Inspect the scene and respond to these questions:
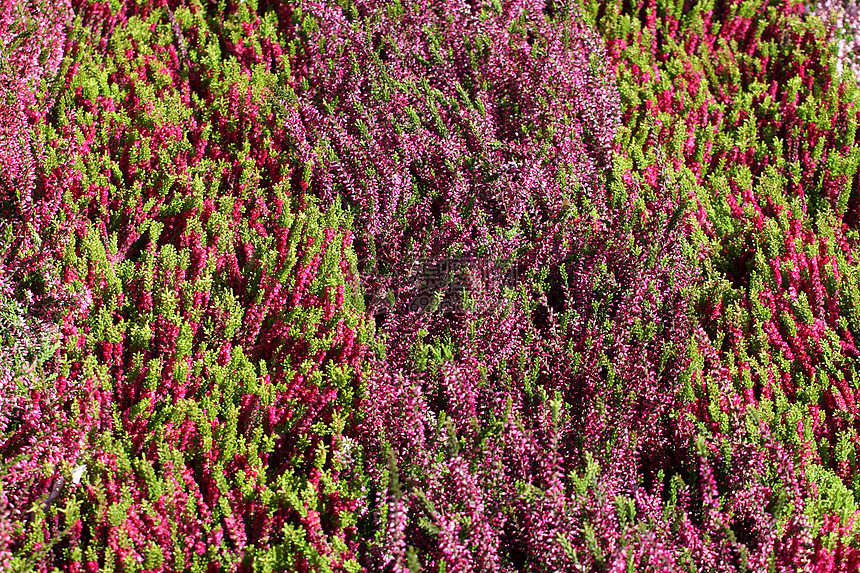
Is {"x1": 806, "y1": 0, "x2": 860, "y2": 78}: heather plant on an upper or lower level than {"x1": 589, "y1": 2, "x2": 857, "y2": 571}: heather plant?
upper

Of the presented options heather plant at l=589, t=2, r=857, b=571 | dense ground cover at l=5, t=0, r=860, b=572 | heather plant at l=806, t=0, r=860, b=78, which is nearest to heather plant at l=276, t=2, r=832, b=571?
dense ground cover at l=5, t=0, r=860, b=572

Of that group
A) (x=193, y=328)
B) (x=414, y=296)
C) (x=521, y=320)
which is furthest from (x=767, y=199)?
(x=193, y=328)

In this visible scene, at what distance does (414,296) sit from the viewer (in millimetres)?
2303

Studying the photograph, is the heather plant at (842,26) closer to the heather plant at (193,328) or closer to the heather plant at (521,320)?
the heather plant at (521,320)

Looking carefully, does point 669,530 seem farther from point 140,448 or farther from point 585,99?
point 585,99

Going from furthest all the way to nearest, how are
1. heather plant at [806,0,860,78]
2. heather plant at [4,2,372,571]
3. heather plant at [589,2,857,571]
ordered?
heather plant at [806,0,860,78] → heather plant at [589,2,857,571] → heather plant at [4,2,372,571]

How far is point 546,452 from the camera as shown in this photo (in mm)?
1935

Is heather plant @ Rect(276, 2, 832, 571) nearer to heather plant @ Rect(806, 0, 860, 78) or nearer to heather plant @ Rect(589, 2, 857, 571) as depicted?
heather plant @ Rect(589, 2, 857, 571)

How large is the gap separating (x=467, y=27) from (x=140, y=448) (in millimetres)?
2094

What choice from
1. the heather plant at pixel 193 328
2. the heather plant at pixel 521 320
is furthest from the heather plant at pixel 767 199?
the heather plant at pixel 193 328

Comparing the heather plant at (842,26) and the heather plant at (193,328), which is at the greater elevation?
the heather plant at (842,26)

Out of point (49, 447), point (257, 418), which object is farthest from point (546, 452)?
point (49, 447)

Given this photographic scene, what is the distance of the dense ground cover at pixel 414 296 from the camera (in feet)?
6.08

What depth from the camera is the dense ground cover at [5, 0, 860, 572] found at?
185 cm
